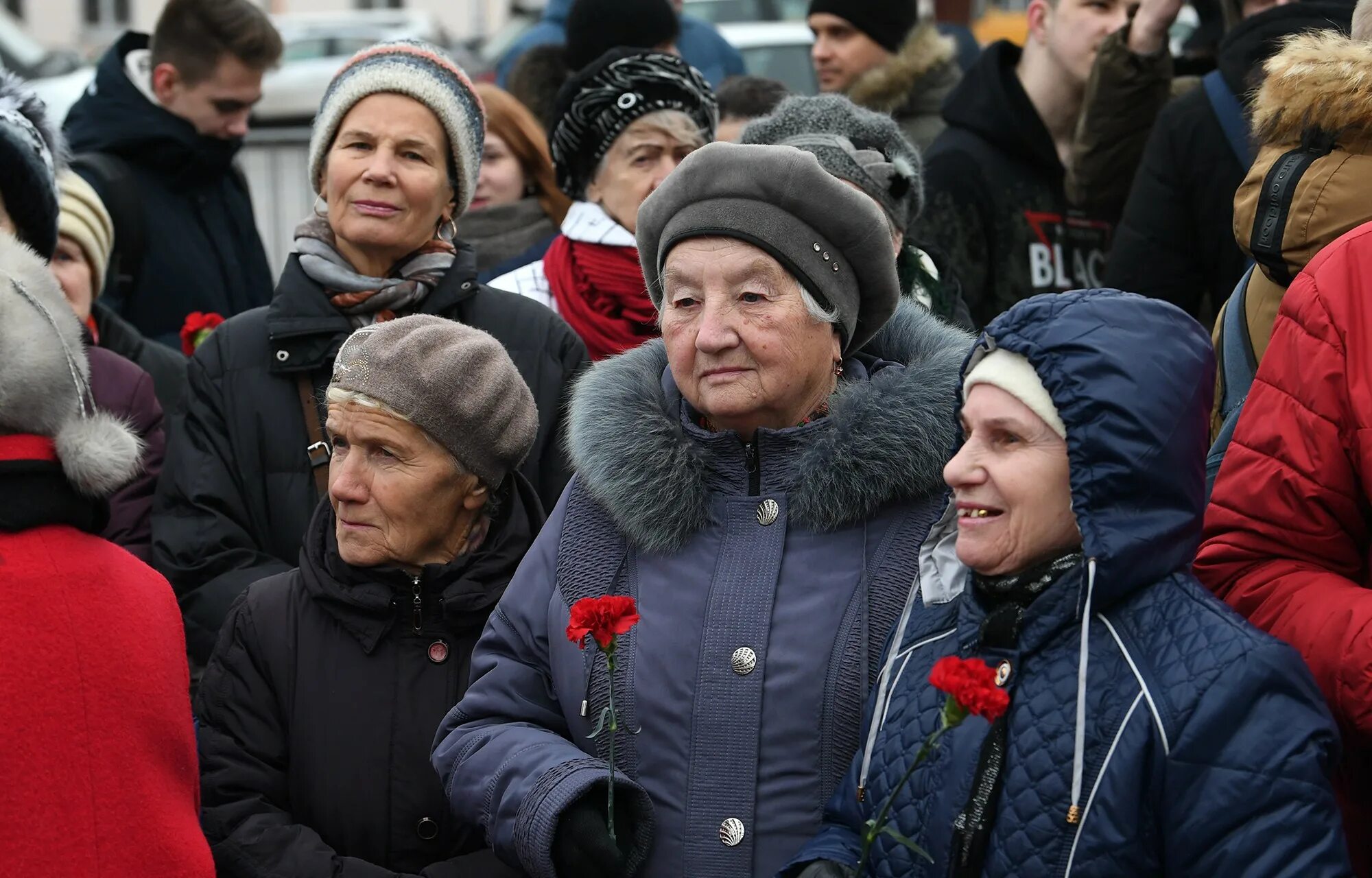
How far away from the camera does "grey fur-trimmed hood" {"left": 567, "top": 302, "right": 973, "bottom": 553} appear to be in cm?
301

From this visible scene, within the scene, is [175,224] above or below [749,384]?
below

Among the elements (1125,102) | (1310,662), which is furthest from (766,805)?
(1125,102)

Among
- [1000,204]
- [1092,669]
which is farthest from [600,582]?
[1000,204]

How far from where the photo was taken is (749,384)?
3.10m

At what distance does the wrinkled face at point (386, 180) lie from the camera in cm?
423

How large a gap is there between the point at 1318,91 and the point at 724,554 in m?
1.32

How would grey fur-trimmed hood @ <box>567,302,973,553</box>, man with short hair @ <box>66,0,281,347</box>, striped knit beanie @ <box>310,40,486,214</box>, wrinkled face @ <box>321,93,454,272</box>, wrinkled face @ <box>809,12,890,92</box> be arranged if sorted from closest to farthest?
grey fur-trimmed hood @ <box>567,302,973,553</box> → wrinkled face @ <box>321,93,454,272</box> → striped knit beanie @ <box>310,40,486,214</box> → man with short hair @ <box>66,0,281,347</box> → wrinkled face @ <box>809,12,890,92</box>

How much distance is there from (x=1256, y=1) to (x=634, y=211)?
2200mm

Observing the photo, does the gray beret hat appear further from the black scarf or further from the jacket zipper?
the black scarf

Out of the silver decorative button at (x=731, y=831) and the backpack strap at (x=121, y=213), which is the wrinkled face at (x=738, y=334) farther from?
the backpack strap at (x=121, y=213)

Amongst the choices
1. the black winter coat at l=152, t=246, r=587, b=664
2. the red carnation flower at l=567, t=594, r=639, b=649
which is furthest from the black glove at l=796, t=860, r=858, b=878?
the black winter coat at l=152, t=246, r=587, b=664

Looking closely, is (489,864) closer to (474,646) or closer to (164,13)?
(474,646)

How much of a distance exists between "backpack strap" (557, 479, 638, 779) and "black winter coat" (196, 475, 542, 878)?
1.09 ft

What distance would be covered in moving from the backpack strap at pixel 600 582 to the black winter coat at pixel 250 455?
801 mm
